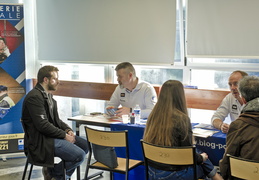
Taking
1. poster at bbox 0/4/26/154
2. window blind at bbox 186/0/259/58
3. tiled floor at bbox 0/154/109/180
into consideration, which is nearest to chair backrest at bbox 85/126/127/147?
tiled floor at bbox 0/154/109/180

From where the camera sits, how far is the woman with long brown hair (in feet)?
8.24

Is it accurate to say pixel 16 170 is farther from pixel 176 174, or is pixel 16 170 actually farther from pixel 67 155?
pixel 176 174

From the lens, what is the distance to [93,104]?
5539 mm

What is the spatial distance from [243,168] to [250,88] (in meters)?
0.55

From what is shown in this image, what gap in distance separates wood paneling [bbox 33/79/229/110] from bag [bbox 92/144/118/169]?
5.36 feet

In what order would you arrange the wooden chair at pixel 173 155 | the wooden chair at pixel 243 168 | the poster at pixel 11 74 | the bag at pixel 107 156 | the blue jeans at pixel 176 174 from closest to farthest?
the wooden chair at pixel 243 168, the wooden chair at pixel 173 155, the blue jeans at pixel 176 174, the bag at pixel 107 156, the poster at pixel 11 74

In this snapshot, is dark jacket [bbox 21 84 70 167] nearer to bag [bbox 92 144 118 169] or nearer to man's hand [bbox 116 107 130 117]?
bag [bbox 92 144 118 169]

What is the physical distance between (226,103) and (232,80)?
28cm

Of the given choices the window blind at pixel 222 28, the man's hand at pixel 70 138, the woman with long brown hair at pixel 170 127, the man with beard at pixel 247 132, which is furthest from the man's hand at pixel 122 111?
the man with beard at pixel 247 132

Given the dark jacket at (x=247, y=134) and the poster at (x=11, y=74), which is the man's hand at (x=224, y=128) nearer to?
the dark jacket at (x=247, y=134)

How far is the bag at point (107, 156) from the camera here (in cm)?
301

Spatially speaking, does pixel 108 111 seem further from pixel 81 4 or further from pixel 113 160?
pixel 81 4

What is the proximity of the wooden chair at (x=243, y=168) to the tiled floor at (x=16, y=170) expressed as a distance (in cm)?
223

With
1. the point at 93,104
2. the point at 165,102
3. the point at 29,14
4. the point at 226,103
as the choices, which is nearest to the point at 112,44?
the point at 93,104
